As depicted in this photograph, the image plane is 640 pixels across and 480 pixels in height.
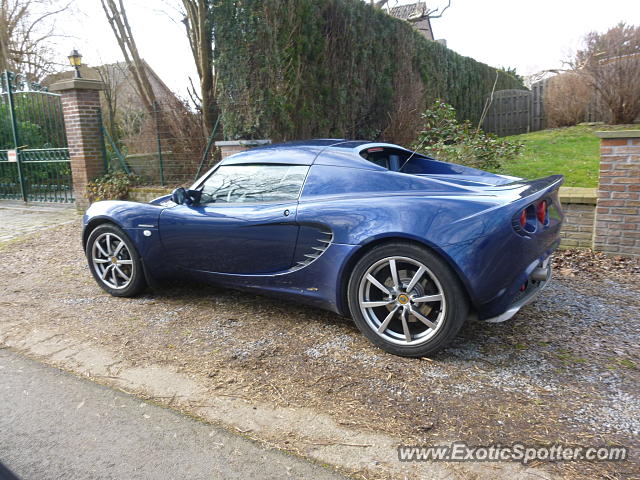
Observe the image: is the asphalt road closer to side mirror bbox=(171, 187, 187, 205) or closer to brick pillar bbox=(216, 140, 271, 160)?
side mirror bbox=(171, 187, 187, 205)

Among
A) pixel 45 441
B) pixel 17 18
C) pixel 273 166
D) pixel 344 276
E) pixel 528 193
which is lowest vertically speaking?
pixel 45 441

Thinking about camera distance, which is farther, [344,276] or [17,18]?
[17,18]

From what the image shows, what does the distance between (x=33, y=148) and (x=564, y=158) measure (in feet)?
37.8

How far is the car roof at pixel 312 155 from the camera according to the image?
3.49 m

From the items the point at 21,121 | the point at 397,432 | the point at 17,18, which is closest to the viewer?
the point at 397,432

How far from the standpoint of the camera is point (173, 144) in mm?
8984

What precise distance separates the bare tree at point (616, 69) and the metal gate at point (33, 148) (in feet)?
42.7

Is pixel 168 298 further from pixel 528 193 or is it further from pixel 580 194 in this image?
pixel 580 194

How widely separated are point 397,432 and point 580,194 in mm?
3879

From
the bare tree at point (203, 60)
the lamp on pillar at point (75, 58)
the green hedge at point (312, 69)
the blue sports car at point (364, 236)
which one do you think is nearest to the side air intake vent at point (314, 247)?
the blue sports car at point (364, 236)

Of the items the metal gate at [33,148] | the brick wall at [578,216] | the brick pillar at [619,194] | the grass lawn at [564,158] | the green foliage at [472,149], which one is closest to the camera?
the brick pillar at [619,194]

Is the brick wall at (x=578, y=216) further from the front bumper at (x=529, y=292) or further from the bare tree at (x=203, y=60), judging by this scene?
the bare tree at (x=203, y=60)

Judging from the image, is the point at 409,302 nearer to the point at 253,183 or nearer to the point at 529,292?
the point at 529,292

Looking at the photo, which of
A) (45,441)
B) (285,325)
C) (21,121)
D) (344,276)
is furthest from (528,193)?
(21,121)
